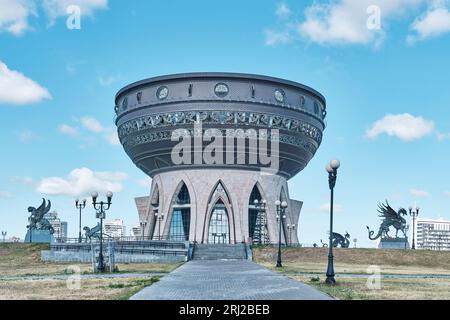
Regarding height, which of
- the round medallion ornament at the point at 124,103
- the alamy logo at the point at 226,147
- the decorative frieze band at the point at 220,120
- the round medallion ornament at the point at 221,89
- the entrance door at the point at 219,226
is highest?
the round medallion ornament at the point at 221,89

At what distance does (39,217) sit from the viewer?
66938 mm

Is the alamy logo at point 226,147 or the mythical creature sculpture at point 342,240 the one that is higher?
the alamy logo at point 226,147

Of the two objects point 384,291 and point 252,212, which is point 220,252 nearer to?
point 252,212

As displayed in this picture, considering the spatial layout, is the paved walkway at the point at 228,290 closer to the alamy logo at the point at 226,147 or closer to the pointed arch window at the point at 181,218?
the alamy logo at the point at 226,147

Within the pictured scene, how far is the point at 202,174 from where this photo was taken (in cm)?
7181

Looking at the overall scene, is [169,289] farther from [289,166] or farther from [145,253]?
[289,166]

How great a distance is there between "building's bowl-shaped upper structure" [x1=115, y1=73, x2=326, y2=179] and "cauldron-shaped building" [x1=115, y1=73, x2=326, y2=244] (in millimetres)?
103

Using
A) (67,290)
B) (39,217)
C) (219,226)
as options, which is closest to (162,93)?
(219,226)

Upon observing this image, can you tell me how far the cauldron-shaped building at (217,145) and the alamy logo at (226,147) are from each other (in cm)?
10

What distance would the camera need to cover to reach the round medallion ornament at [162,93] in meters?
68.9

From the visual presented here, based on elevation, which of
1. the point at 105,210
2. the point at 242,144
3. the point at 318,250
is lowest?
the point at 318,250

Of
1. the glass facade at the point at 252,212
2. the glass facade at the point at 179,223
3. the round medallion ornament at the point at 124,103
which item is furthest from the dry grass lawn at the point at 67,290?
the round medallion ornament at the point at 124,103
